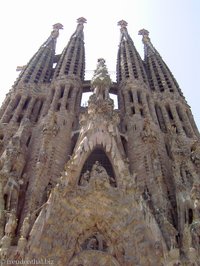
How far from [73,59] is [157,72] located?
683 cm

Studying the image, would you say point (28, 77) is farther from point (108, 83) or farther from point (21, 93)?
point (108, 83)

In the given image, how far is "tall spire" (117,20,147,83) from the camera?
1163 inches

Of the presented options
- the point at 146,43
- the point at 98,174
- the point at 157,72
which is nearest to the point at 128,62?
the point at 157,72

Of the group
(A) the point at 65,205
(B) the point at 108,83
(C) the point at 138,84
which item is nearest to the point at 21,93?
(B) the point at 108,83

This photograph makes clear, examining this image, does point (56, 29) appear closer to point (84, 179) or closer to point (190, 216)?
point (84, 179)

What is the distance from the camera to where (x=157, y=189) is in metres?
17.9

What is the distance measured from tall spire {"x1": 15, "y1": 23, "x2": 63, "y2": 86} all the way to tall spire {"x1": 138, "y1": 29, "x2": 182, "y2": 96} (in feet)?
26.7

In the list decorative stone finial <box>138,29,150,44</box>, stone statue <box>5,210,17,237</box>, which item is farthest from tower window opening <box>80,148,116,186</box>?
decorative stone finial <box>138,29,150,44</box>

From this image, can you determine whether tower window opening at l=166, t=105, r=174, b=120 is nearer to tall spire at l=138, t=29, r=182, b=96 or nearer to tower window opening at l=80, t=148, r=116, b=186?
tall spire at l=138, t=29, r=182, b=96

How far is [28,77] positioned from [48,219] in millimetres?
15341

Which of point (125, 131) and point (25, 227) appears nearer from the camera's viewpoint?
point (25, 227)

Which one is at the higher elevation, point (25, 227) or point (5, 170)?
point (5, 170)

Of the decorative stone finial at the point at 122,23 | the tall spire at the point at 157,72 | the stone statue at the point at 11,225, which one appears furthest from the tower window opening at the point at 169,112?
the decorative stone finial at the point at 122,23

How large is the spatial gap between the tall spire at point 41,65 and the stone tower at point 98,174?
15cm
